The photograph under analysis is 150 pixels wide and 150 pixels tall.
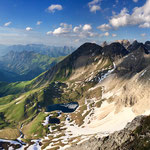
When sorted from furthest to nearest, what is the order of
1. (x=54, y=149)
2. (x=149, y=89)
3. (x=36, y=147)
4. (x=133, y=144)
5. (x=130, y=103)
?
(x=130, y=103) < (x=149, y=89) < (x=36, y=147) < (x=54, y=149) < (x=133, y=144)

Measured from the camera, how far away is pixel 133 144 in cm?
4616

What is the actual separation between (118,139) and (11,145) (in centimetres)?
14892

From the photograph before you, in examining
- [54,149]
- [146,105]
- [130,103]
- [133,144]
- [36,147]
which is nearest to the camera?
[133,144]

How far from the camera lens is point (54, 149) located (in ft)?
441

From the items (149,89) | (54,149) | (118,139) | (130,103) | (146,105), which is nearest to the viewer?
(118,139)

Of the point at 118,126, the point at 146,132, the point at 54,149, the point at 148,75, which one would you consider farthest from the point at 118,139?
the point at 148,75

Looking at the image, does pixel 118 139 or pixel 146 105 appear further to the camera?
pixel 146 105

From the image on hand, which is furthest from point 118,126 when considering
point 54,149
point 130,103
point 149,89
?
point 54,149

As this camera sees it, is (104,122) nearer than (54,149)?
No

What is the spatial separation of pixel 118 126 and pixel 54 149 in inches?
3096

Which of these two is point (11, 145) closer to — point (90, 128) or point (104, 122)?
point (90, 128)

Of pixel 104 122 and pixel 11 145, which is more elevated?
pixel 104 122

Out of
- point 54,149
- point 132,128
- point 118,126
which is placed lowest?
point 54,149

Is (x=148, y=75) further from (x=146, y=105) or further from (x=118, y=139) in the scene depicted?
(x=118, y=139)
